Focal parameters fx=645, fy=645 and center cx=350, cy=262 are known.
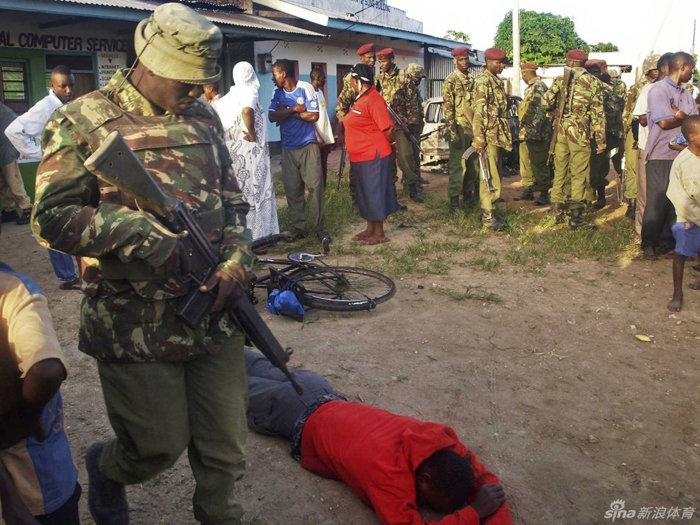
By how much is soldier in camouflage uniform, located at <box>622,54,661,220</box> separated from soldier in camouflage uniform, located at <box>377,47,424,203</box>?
2.87 m

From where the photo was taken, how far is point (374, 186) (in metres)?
7.01

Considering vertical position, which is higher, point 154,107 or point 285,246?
point 154,107

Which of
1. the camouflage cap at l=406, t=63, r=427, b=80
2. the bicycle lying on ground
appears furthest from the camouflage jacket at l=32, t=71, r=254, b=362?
the camouflage cap at l=406, t=63, r=427, b=80

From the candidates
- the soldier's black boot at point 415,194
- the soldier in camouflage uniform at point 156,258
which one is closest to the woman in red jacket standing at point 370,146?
the soldier's black boot at point 415,194

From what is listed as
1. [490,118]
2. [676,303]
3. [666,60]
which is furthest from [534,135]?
[676,303]

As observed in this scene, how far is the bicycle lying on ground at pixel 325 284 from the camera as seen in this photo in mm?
5094

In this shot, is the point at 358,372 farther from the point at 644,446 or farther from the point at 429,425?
the point at 644,446

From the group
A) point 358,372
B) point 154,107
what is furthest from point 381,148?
point 154,107

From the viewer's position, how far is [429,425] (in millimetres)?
2875

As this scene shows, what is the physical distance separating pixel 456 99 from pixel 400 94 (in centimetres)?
100

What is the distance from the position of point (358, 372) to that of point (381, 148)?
3.39 metres

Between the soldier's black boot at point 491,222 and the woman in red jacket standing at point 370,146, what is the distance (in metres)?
1.27

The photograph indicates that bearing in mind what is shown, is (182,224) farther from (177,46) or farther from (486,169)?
(486,169)

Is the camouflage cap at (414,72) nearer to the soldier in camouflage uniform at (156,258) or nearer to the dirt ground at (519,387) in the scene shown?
the dirt ground at (519,387)
